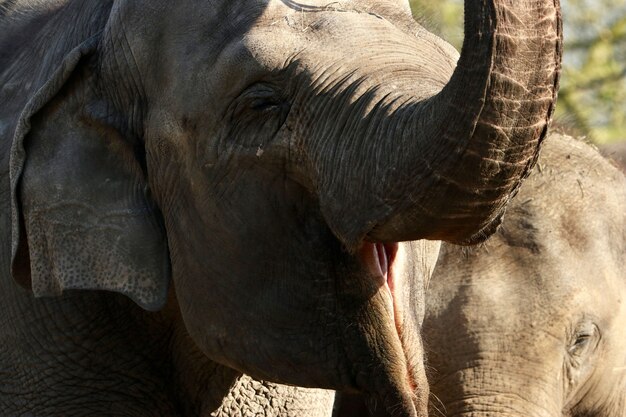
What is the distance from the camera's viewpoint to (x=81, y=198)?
319 cm

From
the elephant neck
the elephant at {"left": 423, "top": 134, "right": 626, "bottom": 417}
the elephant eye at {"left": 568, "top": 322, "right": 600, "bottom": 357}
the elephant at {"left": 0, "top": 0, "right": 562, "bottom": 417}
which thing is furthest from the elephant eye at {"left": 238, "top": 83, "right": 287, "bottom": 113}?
the elephant eye at {"left": 568, "top": 322, "right": 600, "bottom": 357}

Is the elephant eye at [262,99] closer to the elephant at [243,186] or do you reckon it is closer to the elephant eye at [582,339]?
the elephant at [243,186]

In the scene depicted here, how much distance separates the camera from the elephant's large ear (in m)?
3.17

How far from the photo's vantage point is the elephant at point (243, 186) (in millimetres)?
2430

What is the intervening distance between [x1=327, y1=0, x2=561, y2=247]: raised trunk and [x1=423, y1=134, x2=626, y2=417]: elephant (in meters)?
2.61

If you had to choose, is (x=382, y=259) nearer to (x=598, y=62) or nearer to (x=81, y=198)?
(x=81, y=198)

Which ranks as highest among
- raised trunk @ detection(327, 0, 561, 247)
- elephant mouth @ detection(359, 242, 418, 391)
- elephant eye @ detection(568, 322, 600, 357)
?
raised trunk @ detection(327, 0, 561, 247)

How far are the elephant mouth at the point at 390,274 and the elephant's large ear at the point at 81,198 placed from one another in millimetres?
558

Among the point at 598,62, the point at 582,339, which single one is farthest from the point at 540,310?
the point at 598,62

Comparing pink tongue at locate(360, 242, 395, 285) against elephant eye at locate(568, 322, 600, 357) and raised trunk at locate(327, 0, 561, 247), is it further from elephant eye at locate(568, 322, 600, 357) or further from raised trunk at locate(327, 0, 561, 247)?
elephant eye at locate(568, 322, 600, 357)

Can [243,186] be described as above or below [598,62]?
above

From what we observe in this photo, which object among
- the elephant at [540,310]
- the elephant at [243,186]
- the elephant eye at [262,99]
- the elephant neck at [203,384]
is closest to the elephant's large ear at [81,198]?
the elephant at [243,186]

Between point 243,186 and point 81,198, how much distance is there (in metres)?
0.44

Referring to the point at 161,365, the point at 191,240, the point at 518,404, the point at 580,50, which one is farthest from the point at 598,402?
the point at 580,50
